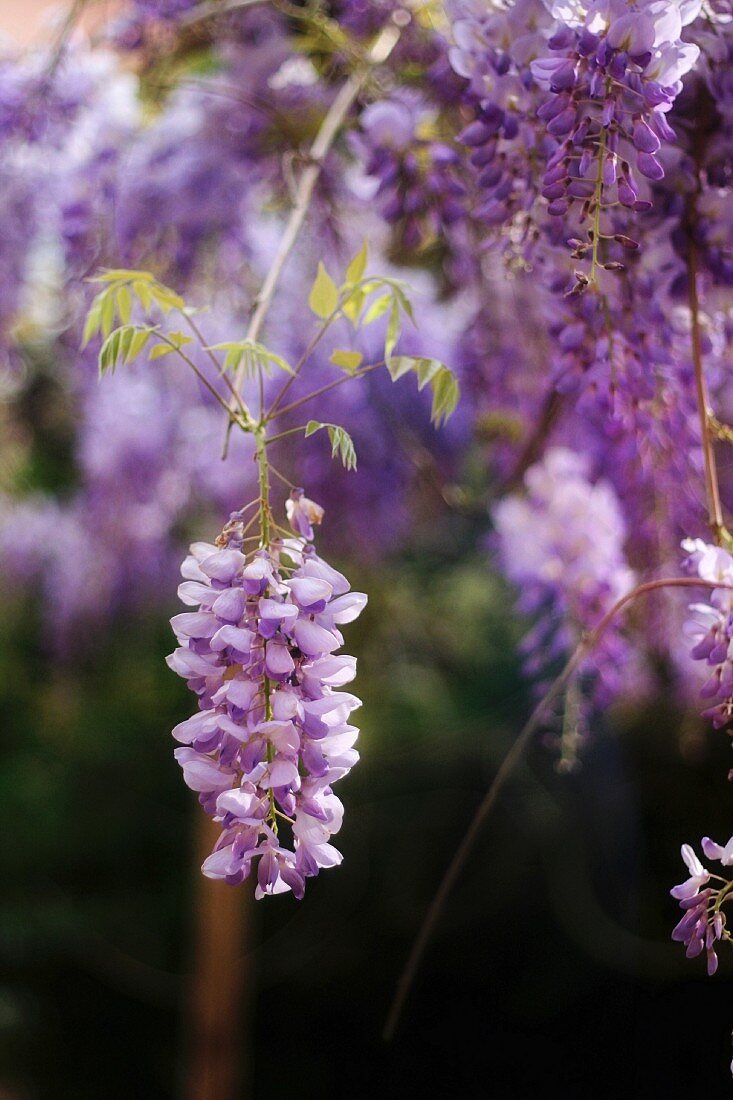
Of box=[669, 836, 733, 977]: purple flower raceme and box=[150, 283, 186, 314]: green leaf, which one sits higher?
box=[150, 283, 186, 314]: green leaf

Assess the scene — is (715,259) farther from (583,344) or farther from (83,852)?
(83,852)

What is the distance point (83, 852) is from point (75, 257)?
2011mm

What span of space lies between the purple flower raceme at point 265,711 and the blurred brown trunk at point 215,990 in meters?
1.68

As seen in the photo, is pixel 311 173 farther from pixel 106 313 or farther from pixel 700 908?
pixel 700 908

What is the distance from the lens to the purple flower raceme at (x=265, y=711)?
47cm

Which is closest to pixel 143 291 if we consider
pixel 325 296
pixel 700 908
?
pixel 325 296

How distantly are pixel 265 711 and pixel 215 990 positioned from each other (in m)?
1.93

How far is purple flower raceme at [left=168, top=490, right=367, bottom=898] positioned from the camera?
465mm

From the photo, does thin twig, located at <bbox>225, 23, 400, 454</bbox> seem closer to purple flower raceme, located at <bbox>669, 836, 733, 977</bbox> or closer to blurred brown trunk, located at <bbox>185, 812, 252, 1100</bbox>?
purple flower raceme, located at <bbox>669, 836, 733, 977</bbox>

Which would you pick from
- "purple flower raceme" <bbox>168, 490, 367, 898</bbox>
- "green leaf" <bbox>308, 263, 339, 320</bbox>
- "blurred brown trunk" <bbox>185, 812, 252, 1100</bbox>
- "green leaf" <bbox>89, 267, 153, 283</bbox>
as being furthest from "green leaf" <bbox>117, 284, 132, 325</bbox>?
"blurred brown trunk" <bbox>185, 812, 252, 1100</bbox>

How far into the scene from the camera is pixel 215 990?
2.21 metres

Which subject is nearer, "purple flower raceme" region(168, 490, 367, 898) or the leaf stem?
"purple flower raceme" region(168, 490, 367, 898)

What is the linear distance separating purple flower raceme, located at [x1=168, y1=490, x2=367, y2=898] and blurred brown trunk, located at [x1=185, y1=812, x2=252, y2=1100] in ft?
5.52

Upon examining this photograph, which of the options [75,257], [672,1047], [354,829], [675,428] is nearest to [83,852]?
[354,829]
